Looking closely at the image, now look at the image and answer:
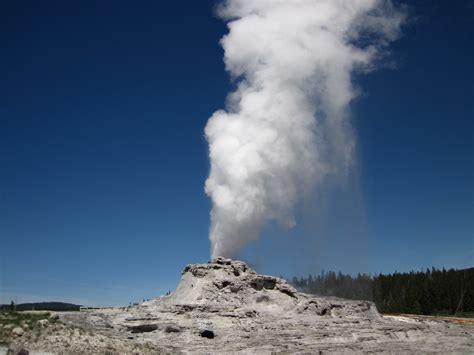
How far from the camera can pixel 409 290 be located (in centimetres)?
9519

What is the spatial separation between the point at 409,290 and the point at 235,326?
70.5 meters

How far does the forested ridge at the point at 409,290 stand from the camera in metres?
88.7

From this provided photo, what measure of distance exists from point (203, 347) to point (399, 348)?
12.9 meters

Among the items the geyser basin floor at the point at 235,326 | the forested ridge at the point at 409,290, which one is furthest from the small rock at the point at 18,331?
the forested ridge at the point at 409,290

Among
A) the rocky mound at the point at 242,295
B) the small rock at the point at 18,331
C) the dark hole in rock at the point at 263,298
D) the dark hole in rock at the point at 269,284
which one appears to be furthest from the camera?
the dark hole in rock at the point at 269,284

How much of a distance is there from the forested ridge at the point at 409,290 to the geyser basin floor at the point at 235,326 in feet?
128

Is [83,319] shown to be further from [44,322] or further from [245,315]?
[245,315]

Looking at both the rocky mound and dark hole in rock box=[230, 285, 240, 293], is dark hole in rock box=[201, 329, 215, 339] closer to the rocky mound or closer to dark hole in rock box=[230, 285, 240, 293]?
the rocky mound

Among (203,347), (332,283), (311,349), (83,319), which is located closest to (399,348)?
(311,349)

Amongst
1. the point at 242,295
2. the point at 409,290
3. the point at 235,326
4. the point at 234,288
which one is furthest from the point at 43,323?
the point at 409,290

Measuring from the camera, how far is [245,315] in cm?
3662

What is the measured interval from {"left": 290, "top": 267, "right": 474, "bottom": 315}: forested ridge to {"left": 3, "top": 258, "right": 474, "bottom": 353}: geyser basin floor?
3913 centimetres

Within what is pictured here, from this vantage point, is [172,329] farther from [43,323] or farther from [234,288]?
[234,288]

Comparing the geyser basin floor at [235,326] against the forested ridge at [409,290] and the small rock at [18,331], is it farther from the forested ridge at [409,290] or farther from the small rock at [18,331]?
the forested ridge at [409,290]
